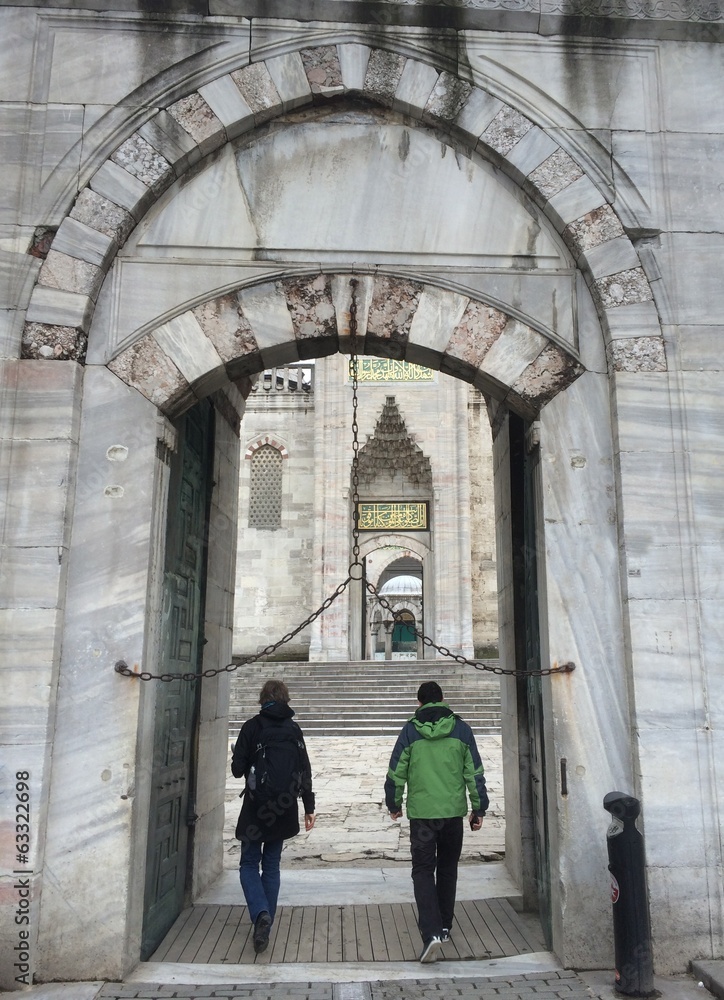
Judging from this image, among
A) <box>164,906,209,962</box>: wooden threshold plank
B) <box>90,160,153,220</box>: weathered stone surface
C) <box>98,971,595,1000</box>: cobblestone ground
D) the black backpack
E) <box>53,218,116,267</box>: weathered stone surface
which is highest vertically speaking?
<box>90,160,153,220</box>: weathered stone surface

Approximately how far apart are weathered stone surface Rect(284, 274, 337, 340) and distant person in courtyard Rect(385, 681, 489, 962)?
1.97m

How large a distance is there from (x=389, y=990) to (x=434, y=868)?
641 mm

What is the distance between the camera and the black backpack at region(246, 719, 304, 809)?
429 cm

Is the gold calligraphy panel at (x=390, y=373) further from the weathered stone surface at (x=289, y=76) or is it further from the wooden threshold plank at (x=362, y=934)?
the wooden threshold plank at (x=362, y=934)

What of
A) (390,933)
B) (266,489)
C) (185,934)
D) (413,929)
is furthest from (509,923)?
(266,489)

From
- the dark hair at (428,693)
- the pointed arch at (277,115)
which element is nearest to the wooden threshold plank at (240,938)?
the dark hair at (428,693)

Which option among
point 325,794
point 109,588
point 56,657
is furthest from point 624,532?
point 325,794

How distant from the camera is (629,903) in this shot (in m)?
3.57

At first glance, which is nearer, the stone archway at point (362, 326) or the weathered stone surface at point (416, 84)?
the stone archway at point (362, 326)

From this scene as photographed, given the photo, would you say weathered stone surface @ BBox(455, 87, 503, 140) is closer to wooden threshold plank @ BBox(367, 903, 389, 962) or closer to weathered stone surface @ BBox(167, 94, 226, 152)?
weathered stone surface @ BBox(167, 94, 226, 152)

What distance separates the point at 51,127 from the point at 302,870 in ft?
16.3

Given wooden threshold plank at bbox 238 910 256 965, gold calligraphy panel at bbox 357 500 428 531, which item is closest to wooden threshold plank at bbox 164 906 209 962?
wooden threshold plank at bbox 238 910 256 965

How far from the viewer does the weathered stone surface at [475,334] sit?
4.47 metres

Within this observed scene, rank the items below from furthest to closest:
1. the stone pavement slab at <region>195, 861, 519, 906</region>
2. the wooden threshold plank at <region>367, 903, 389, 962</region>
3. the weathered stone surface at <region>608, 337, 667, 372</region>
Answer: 1. the stone pavement slab at <region>195, 861, 519, 906</region>
2. the weathered stone surface at <region>608, 337, 667, 372</region>
3. the wooden threshold plank at <region>367, 903, 389, 962</region>
